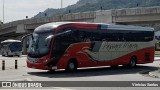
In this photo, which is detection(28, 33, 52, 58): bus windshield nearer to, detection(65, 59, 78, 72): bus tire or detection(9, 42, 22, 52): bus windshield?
detection(65, 59, 78, 72): bus tire

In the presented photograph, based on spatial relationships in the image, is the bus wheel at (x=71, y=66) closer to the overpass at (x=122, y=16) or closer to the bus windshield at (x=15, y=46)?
the overpass at (x=122, y=16)

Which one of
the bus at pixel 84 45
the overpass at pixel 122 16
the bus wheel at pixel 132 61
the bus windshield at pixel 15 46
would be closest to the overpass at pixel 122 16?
the overpass at pixel 122 16

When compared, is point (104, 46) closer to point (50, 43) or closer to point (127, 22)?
point (50, 43)

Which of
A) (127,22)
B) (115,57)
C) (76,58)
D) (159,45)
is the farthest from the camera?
(159,45)

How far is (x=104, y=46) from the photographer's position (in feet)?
88.5

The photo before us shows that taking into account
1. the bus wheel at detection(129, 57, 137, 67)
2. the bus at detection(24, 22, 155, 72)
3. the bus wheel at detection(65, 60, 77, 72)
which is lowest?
the bus wheel at detection(129, 57, 137, 67)

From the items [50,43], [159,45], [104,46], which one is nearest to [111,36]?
[104,46]

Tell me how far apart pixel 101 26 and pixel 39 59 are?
214 inches

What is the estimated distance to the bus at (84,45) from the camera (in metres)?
23.2

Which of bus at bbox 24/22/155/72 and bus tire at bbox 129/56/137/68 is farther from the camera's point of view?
bus tire at bbox 129/56/137/68

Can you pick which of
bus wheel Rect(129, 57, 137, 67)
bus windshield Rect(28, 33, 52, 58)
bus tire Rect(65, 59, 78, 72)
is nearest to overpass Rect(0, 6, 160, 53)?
bus wheel Rect(129, 57, 137, 67)

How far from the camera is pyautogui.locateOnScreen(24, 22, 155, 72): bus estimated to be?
23.2m

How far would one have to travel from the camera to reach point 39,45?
76.9 ft

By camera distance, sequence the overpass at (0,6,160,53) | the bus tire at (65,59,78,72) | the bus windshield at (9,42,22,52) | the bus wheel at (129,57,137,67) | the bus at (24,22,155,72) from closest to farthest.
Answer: the bus at (24,22,155,72), the bus tire at (65,59,78,72), the bus wheel at (129,57,137,67), the overpass at (0,6,160,53), the bus windshield at (9,42,22,52)
